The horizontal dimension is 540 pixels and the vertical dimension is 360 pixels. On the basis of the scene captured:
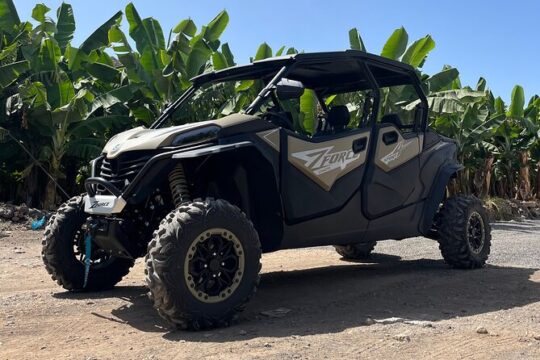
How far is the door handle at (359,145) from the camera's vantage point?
221 inches

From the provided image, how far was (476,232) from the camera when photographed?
7.19 m

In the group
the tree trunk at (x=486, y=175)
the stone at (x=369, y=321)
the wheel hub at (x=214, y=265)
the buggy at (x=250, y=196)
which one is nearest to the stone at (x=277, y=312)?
the buggy at (x=250, y=196)

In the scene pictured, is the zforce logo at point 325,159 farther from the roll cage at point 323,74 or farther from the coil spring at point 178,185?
the coil spring at point 178,185

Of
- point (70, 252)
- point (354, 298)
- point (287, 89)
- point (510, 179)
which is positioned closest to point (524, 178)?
point (510, 179)

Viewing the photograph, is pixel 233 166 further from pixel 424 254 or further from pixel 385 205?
pixel 424 254

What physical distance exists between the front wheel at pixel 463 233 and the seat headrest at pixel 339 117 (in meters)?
1.55

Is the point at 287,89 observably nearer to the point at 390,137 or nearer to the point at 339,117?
the point at 390,137

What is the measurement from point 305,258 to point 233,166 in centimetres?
418

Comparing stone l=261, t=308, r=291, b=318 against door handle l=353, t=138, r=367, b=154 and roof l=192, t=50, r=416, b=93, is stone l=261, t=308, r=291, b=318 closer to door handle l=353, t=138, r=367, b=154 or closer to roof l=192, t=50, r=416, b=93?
door handle l=353, t=138, r=367, b=154

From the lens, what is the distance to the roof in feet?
18.7

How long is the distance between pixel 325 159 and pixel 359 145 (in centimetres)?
50

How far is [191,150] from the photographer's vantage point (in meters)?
4.59

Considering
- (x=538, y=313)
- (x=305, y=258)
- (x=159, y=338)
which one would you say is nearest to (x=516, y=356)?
(x=538, y=313)

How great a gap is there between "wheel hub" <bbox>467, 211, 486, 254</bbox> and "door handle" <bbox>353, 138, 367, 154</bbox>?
80.0 inches
